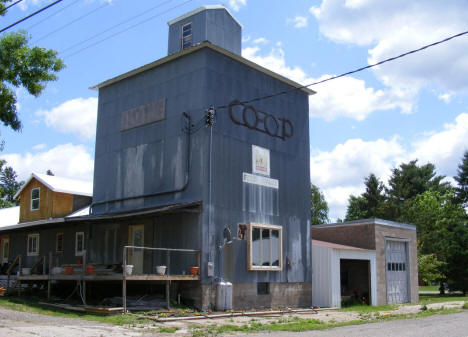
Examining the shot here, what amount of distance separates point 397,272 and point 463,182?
3898 cm

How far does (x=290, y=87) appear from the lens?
84.7 ft

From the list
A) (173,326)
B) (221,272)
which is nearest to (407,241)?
(221,272)

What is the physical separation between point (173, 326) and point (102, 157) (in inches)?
482

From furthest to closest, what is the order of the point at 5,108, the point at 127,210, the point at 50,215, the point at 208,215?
the point at 50,215 → the point at 127,210 → the point at 208,215 → the point at 5,108

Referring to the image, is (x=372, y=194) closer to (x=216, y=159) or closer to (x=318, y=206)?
(x=318, y=206)

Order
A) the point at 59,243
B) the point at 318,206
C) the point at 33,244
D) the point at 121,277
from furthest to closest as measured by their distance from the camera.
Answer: the point at 318,206, the point at 33,244, the point at 59,243, the point at 121,277

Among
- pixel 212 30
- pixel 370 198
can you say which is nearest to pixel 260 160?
pixel 212 30

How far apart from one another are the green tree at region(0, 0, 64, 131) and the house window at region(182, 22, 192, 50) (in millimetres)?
8242

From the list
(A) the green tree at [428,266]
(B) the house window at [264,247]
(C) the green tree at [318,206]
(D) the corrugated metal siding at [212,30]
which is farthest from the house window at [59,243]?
(C) the green tree at [318,206]

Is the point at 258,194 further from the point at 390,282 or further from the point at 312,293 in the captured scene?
the point at 390,282

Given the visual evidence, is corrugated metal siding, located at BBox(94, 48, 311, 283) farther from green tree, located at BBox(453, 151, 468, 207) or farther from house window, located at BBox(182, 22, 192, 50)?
green tree, located at BBox(453, 151, 468, 207)

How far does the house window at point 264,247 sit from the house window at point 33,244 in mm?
13329

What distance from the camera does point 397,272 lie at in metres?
28.1

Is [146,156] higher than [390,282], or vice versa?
[146,156]
